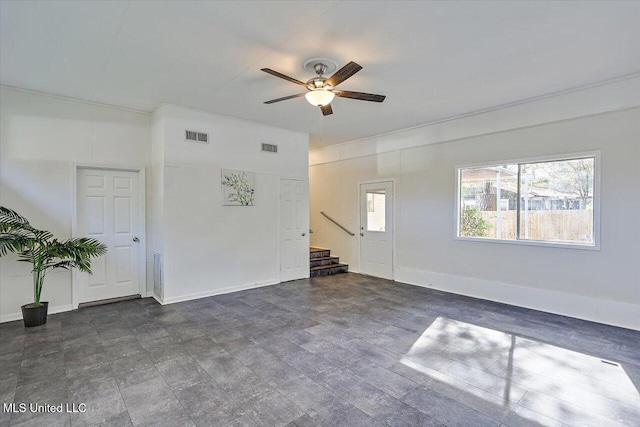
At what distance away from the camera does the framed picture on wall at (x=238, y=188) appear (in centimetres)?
529

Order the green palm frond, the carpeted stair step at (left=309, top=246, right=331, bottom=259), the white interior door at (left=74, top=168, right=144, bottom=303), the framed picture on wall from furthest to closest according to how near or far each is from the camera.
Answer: the carpeted stair step at (left=309, top=246, right=331, bottom=259) → the framed picture on wall → the white interior door at (left=74, top=168, right=144, bottom=303) → the green palm frond

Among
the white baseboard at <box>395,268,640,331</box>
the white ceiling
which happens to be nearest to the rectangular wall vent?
the white ceiling

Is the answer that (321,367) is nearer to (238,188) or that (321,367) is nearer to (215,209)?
(215,209)

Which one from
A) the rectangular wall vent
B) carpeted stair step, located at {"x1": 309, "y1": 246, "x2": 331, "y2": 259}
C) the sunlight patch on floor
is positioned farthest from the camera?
carpeted stair step, located at {"x1": 309, "y1": 246, "x2": 331, "y2": 259}

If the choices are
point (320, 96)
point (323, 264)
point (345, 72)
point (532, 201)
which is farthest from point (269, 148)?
point (532, 201)

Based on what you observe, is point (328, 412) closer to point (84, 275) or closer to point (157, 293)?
point (157, 293)

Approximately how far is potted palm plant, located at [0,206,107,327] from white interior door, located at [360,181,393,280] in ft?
16.0

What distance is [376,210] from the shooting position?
22.0 feet

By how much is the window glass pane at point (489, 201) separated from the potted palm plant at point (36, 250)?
574cm

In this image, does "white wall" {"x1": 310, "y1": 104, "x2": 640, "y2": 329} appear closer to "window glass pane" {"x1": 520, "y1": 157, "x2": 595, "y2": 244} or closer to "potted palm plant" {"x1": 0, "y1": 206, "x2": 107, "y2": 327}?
"window glass pane" {"x1": 520, "y1": 157, "x2": 595, "y2": 244}

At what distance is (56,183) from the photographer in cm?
430

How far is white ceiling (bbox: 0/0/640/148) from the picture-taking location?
2.50 meters

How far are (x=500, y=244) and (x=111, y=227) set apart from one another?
6.09 meters

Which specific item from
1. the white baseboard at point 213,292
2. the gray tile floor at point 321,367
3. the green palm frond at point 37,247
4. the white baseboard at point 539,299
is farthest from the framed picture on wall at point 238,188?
the white baseboard at point 539,299
